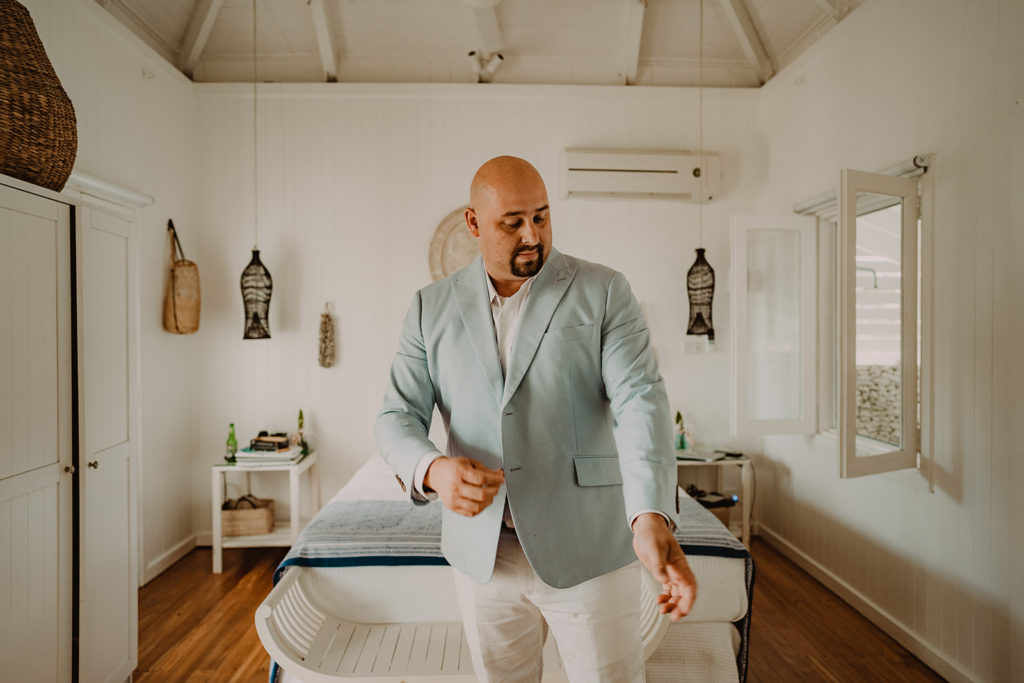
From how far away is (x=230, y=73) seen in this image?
12.6 feet

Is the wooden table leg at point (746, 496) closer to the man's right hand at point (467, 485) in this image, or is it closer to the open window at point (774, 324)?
the open window at point (774, 324)

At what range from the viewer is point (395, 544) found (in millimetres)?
2209

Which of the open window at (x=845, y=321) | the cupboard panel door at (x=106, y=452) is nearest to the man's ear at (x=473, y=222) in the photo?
the cupboard panel door at (x=106, y=452)

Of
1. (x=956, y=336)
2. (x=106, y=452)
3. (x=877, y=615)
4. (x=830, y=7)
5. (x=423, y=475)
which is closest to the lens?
(x=423, y=475)

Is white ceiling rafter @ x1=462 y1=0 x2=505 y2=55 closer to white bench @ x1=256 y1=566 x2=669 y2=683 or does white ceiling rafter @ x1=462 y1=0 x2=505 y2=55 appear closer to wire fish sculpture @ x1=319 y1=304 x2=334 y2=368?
wire fish sculpture @ x1=319 y1=304 x2=334 y2=368

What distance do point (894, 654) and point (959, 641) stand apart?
0.28 m

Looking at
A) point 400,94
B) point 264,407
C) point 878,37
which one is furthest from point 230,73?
point 878,37

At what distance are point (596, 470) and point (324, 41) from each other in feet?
11.3

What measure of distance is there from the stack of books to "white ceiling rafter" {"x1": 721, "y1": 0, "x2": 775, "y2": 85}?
3634 millimetres

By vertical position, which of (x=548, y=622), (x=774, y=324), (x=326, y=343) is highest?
(x=774, y=324)

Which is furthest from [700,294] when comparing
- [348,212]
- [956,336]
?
[348,212]

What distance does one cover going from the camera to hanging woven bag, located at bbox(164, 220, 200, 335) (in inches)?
134

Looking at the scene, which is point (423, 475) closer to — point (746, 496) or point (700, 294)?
point (746, 496)

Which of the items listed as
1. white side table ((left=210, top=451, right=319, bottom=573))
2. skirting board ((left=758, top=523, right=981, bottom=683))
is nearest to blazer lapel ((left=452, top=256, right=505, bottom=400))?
skirting board ((left=758, top=523, right=981, bottom=683))
